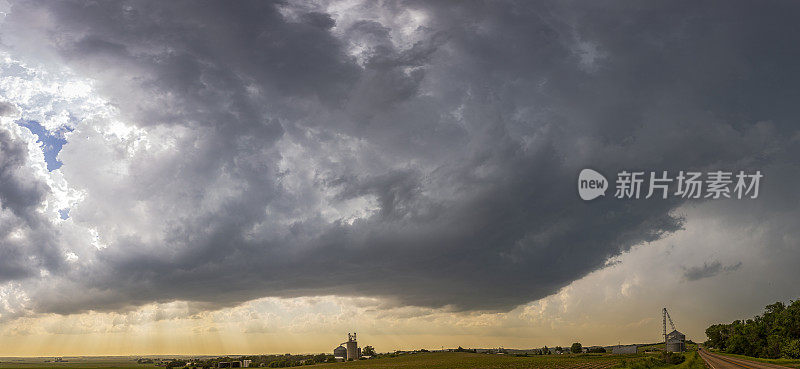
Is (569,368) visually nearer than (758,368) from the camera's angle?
No

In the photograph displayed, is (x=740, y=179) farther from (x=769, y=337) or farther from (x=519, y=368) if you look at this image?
(x=769, y=337)

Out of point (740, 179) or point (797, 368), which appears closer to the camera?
point (740, 179)

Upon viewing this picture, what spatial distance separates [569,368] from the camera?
15575 cm

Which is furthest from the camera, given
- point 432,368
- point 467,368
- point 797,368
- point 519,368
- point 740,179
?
point 432,368

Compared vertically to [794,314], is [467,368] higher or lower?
lower

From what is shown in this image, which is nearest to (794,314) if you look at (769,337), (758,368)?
(769,337)

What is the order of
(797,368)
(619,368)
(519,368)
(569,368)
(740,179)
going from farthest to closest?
(519,368), (569,368), (619,368), (797,368), (740,179)

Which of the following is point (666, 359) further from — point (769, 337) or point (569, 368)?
point (769, 337)

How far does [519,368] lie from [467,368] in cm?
2223

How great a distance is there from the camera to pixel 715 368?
121 m

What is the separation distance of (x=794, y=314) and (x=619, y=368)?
84.4 meters

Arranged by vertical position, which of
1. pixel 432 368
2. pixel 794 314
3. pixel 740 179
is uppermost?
pixel 740 179

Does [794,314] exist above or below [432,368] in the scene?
above

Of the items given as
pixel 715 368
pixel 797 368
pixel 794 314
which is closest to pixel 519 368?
pixel 715 368
